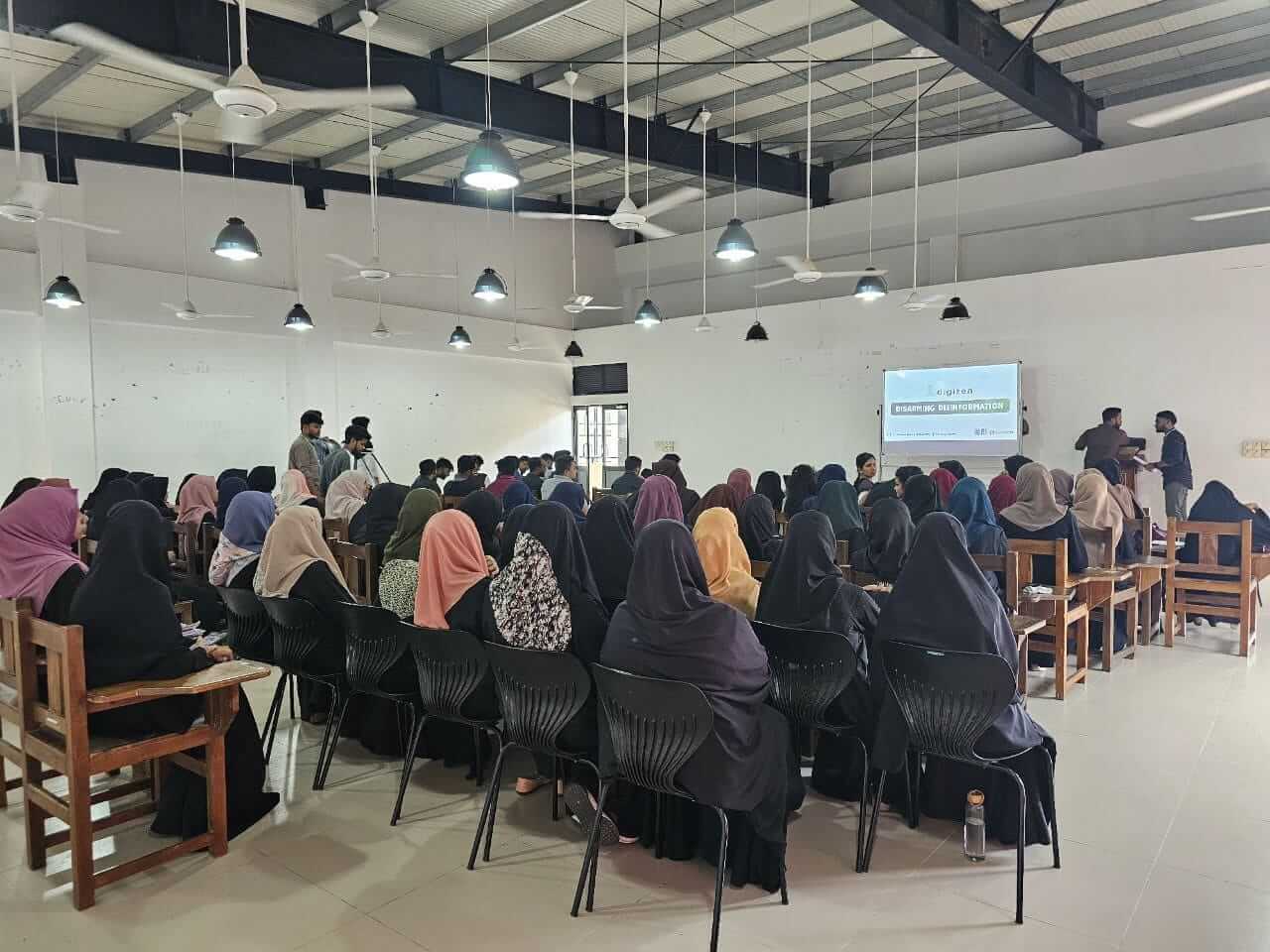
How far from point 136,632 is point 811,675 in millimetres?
2219

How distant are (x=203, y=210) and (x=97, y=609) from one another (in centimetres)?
826

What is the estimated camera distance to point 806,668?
2902mm

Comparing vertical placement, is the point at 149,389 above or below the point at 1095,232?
below

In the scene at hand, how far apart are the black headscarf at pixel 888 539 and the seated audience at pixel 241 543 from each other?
10.4 feet

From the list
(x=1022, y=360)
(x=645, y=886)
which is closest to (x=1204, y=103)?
(x=1022, y=360)

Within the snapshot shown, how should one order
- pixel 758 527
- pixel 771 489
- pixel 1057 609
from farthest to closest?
pixel 771 489 < pixel 758 527 < pixel 1057 609

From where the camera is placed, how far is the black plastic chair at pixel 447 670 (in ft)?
9.55

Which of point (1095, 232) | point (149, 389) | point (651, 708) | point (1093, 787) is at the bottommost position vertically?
point (1093, 787)

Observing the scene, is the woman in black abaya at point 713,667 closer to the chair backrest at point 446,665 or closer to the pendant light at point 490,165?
the chair backrest at point 446,665

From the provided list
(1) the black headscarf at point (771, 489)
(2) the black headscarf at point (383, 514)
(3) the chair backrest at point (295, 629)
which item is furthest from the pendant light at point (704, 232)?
(3) the chair backrest at point (295, 629)

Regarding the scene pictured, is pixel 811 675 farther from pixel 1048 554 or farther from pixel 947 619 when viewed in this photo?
pixel 1048 554

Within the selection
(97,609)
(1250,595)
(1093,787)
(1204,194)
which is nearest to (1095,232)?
(1204,194)

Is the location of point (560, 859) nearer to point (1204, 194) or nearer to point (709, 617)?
point (709, 617)

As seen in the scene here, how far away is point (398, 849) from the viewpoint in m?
2.93
